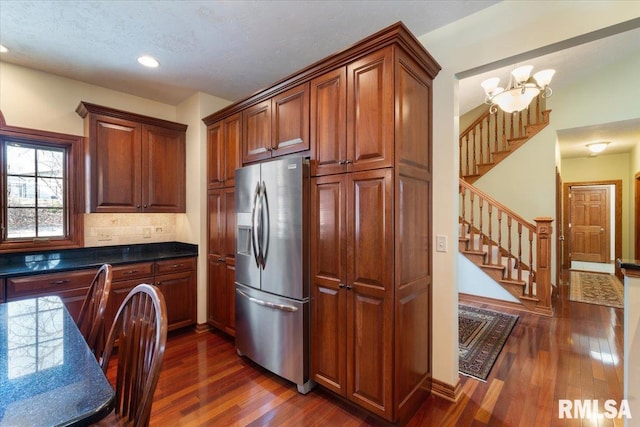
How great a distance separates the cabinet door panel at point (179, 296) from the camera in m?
3.09

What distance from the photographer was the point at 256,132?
2682 mm

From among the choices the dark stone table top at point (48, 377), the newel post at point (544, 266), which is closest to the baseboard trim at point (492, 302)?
the newel post at point (544, 266)

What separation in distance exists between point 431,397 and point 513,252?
150 inches

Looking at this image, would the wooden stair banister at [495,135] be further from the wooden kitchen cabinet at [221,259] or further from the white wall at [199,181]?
the white wall at [199,181]

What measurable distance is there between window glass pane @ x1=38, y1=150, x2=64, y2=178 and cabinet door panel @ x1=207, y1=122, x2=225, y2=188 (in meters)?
1.46

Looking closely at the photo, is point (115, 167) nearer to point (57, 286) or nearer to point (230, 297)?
point (57, 286)

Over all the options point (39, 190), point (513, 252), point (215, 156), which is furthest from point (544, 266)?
point (39, 190)

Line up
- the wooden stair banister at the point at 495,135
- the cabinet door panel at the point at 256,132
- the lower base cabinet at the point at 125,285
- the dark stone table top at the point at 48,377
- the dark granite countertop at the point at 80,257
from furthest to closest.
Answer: the wooden stair banister at the point at 495,135 < the cabinet door panel at the point at 256,132 < the dark granite countertop at the point at 80,257 < the lower base cabinet at the point at 125,285 < the dark stone table top at the point at 48,377

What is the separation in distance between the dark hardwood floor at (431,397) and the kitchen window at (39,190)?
5.21 feet

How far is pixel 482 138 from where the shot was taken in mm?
5617

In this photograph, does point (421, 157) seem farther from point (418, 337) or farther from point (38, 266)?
point (38, 266)

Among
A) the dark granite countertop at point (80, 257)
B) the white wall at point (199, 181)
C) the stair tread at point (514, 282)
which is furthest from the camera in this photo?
the stair tread at point (514, 282)

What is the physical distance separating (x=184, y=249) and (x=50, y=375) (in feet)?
9.33

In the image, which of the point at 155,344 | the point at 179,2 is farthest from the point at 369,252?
the point at 179,2
